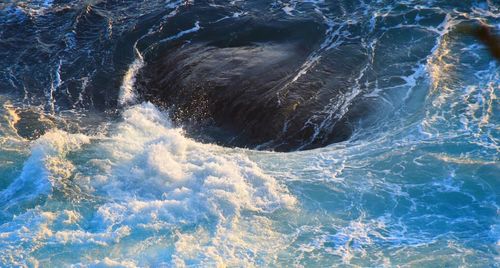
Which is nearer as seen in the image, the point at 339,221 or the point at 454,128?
the point at 339,221

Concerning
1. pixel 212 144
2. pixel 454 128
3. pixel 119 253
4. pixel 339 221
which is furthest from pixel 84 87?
pixel 454 128

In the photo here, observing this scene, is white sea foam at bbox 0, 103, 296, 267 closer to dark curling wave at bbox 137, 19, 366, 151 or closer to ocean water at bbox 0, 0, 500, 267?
ocean water at bbox 0, 0, 500, 267

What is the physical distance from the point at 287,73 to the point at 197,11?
4896 mm

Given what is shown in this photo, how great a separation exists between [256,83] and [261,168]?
3464 mm

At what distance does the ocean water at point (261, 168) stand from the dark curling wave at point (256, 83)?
26cm

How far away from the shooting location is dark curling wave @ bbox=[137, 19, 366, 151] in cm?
1423

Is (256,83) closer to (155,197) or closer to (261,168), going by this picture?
(261,168)

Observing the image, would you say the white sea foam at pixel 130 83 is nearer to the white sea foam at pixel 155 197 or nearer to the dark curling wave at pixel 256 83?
the dark curling wave at pixel 256 83

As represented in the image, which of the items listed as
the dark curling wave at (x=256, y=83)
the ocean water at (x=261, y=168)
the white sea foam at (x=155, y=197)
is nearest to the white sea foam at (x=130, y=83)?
the ocean water at (x=261, y=168)

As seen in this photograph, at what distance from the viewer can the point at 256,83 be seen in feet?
51.4

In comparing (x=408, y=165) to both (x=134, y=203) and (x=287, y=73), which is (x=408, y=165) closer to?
(x=287, y=73)

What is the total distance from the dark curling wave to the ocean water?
0.26 m

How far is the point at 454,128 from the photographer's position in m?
13.5

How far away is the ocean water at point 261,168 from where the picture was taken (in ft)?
35.4
